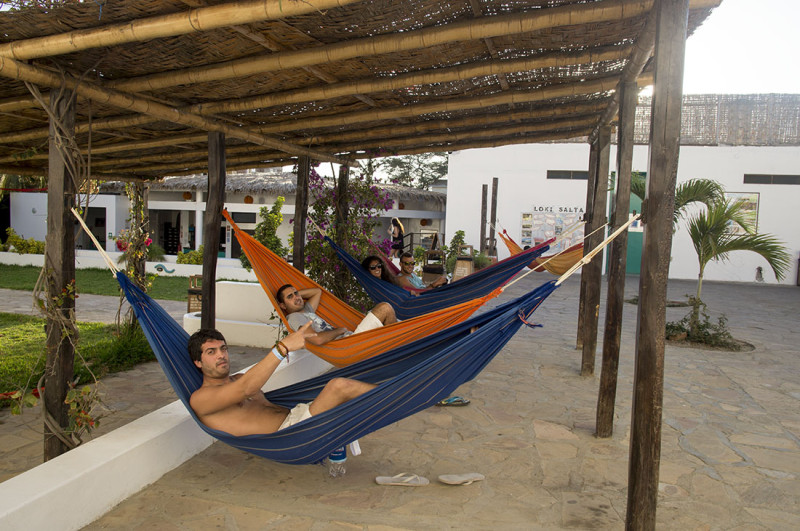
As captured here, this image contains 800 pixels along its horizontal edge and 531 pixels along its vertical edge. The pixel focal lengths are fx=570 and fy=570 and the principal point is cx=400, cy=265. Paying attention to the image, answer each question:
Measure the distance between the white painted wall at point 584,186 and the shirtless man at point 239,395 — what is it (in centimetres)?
934

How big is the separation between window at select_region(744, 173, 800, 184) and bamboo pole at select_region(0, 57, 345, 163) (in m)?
10.1

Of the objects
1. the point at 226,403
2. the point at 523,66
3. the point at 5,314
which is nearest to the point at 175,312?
the point at 5,314

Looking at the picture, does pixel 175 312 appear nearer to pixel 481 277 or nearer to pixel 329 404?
pixel 481 277

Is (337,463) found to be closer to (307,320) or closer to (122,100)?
(307,320)

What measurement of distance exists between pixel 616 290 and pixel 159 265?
924 centimetres

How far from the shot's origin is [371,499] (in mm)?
1981

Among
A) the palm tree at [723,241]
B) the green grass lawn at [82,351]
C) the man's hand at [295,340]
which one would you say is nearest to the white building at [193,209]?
the palm tree at [723,241]

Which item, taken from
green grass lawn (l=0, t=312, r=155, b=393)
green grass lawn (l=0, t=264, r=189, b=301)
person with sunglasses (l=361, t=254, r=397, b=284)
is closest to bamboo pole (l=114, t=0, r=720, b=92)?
green grass lawn (l=0, t=312, r=155, b=393)

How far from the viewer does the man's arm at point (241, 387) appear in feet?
5.90

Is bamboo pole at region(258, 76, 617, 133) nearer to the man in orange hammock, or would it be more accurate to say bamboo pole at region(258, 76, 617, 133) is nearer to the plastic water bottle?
the man in orange hammock

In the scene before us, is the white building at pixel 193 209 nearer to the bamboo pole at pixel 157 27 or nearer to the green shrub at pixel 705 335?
the green shrub at pixel 705 335

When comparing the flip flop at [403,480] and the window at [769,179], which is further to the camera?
the window at [769,179]

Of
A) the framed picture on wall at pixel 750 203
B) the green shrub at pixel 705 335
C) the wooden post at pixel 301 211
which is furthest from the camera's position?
the framed picture on wall at pixel 750 203

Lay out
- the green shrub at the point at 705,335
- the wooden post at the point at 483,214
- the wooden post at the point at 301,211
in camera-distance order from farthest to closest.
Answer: the wooden post at the point at 483,214 → the green shrub at the point at 705,335 → the wooden post at the point at 301,211
